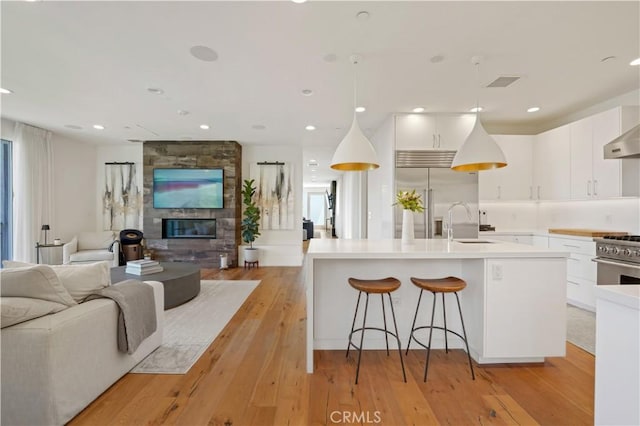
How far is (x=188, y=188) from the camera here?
5980 mm

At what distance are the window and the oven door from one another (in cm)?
878

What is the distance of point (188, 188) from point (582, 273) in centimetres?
689

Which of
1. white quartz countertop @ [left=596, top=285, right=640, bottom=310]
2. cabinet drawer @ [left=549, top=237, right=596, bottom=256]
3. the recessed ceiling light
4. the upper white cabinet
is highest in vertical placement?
the recessed ceiling light

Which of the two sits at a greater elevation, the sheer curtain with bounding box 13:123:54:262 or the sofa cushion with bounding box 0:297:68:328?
the sheer curtain with bounding box 13:123:54:262

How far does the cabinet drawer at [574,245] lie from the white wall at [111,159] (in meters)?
7.96

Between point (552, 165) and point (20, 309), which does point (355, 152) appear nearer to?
point (20, 309)

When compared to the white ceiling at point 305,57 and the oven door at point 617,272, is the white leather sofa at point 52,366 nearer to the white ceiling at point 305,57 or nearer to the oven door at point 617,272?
the white ceiling at point 305,57

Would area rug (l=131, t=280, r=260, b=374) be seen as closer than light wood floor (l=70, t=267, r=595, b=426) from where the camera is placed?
No

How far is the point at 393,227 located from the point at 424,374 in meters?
2.23

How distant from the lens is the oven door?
2893 mm

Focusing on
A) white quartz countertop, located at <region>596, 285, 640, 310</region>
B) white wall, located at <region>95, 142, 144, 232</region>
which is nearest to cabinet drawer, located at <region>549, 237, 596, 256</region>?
white quartz countertop, located at <region>596, 285, 640, 310</region>

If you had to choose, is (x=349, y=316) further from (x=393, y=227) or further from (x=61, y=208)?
(x=61, y=208)

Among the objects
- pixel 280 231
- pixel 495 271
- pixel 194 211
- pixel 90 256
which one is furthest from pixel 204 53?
pixel 90 256

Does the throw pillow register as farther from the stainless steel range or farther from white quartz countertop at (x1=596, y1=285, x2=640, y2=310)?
the stainless steel range
